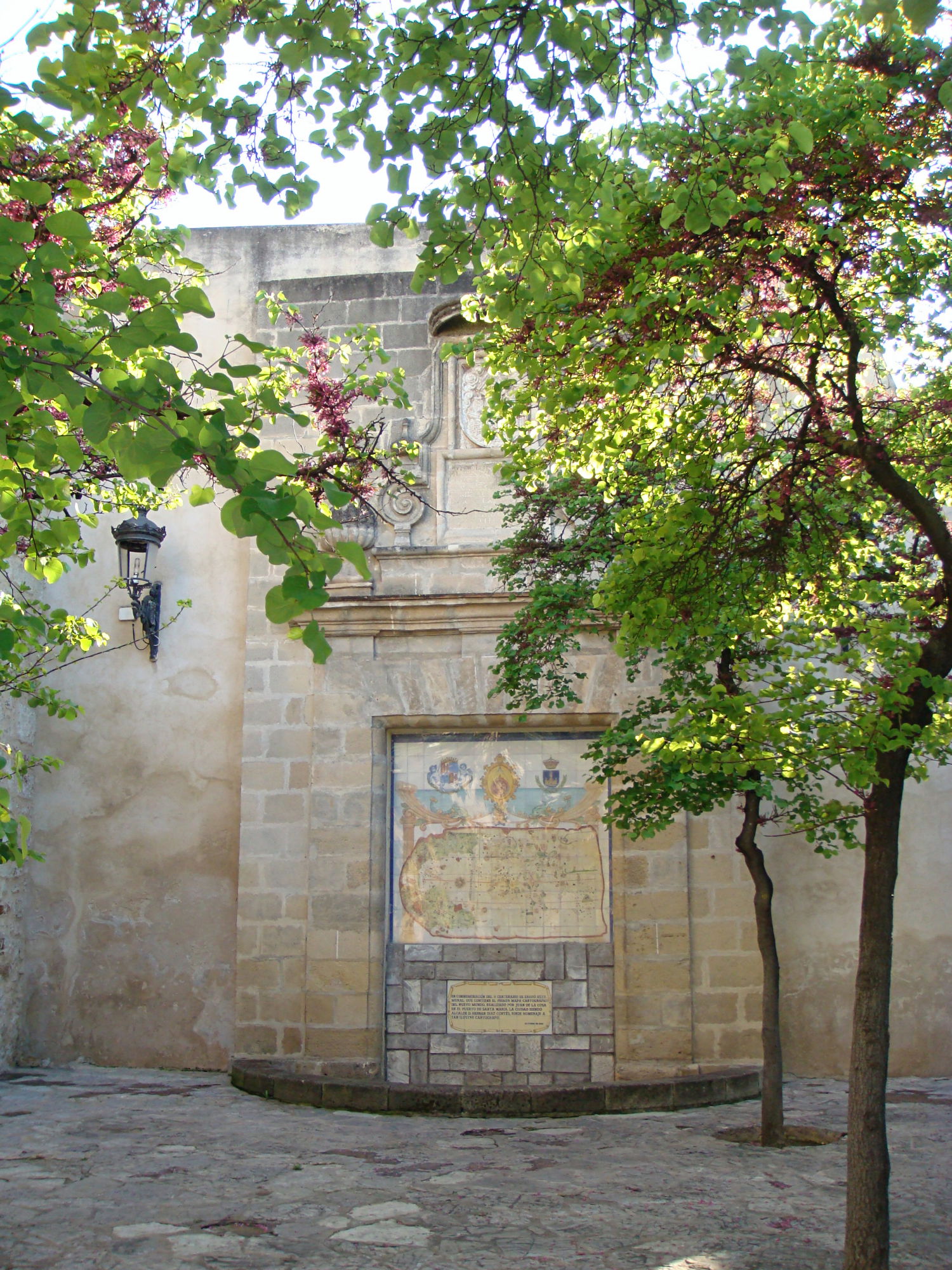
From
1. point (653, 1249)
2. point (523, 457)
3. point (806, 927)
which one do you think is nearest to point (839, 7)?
point (523, 457)

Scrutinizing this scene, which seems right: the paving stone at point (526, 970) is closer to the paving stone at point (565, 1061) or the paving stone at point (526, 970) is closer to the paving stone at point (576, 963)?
the paving stone at point (576, 963)

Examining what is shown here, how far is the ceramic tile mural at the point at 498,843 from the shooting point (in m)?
8.25

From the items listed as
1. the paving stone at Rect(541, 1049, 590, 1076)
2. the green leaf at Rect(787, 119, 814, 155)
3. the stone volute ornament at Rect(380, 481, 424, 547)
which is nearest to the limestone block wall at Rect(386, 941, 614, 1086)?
the paving stone at Rect(541, 1049, 590, 1076)

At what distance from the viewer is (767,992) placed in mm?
6188

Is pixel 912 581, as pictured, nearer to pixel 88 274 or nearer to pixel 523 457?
pixel 523 457

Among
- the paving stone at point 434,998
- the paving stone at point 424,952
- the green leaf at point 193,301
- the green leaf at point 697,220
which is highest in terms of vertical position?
the green leaf at point 697,220

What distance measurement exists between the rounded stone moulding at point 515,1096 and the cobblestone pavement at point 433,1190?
4.8 inches

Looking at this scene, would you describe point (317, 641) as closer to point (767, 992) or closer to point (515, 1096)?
point (767, 992)

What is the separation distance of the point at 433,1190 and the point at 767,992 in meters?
2.10

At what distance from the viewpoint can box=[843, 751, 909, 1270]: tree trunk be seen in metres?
3.78

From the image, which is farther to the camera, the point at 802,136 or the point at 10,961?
the point at 10,961

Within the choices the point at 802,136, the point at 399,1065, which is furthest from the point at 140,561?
the point at 802,136

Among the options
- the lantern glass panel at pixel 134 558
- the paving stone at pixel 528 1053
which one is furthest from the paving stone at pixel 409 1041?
the lantern glass panel at pixel 134 558

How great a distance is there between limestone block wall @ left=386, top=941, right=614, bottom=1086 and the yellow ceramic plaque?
0.04m
